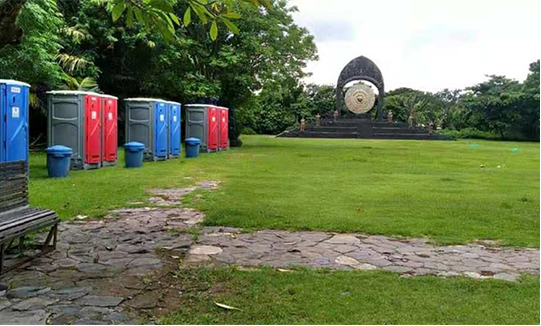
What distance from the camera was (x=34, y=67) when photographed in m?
16.0

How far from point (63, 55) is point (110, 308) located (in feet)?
62.7

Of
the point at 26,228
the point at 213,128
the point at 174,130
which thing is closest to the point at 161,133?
the point at 174,130

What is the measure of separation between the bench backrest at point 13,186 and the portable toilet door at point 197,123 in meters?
16.7

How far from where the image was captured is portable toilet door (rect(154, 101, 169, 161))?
1798cm

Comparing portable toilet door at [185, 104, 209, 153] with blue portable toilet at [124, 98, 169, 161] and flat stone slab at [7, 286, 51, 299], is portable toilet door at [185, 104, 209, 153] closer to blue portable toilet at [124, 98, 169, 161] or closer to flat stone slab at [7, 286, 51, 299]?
blue portable toilet at [124, 98, 169, 161]

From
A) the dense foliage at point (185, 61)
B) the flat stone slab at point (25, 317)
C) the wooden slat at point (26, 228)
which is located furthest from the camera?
the dense foliage at point (185, 61)

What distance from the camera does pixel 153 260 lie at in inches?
217

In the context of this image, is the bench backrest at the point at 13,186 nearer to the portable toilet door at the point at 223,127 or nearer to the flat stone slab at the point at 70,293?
the flat stone slab at the point at 70,293

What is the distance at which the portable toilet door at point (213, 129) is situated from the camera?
22.9 metres

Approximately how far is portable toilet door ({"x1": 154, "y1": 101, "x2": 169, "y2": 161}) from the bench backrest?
40.1ft

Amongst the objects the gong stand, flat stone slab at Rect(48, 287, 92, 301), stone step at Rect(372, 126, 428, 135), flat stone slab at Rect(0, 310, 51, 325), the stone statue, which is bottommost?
flat stone slab at Rect(48, 287, 92, 301)

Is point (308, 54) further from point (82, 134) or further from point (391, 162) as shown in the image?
point (82, 134)

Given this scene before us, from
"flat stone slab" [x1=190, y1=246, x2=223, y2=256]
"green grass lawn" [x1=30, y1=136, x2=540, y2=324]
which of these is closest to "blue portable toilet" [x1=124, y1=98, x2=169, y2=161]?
"green grass lawn" [x1=30, y1=136, x2=540, y2=324]

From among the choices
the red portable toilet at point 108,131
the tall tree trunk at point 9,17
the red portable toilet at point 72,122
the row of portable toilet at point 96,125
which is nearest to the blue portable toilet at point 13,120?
the row of portable toilet at point 96,125
